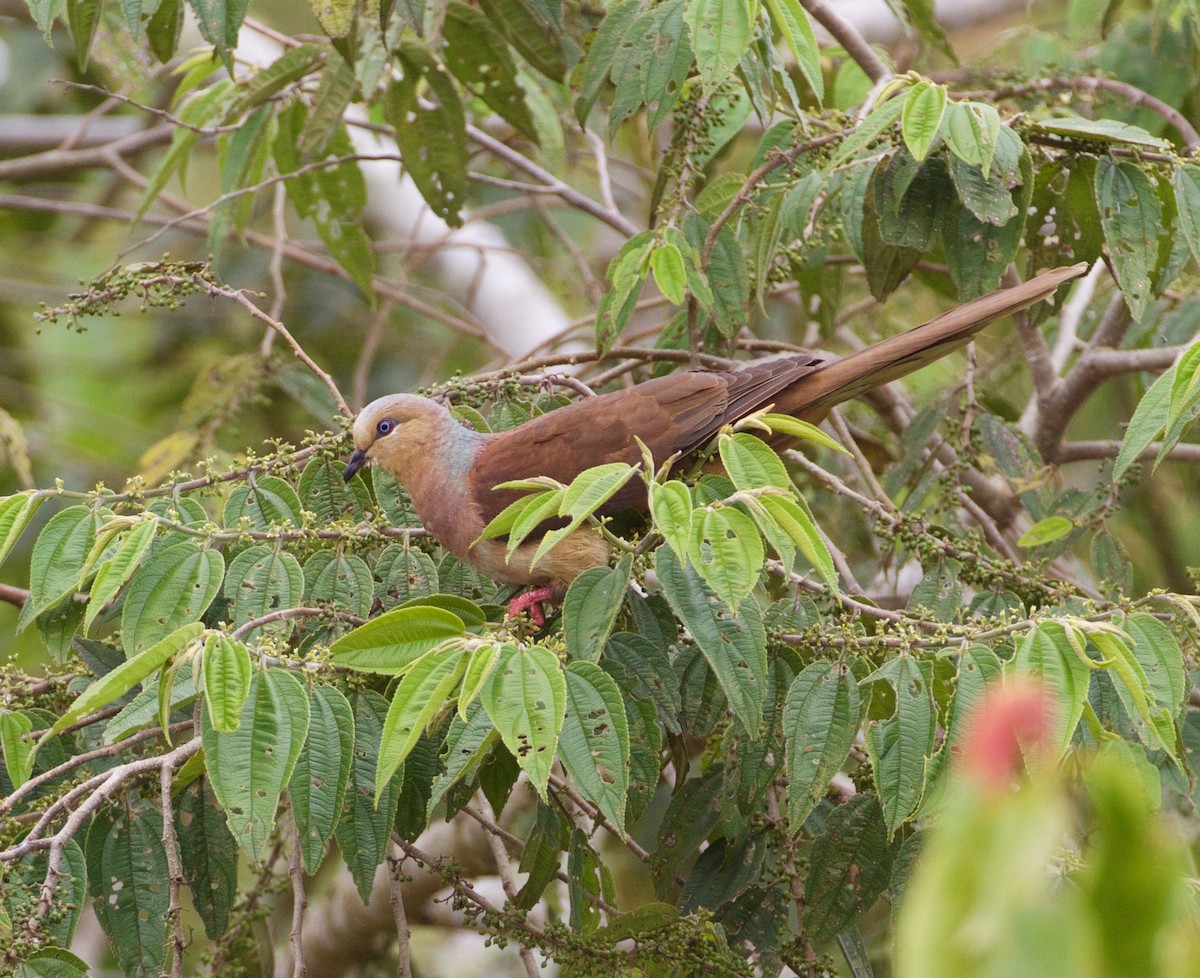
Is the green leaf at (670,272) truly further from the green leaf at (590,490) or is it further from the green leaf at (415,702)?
the green leaf at (415,702)

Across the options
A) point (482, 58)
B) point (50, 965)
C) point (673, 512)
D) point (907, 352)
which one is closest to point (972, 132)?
point (907, 352)

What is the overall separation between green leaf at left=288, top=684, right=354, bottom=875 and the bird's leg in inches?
35.0

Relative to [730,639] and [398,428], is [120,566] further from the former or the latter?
[398,428]

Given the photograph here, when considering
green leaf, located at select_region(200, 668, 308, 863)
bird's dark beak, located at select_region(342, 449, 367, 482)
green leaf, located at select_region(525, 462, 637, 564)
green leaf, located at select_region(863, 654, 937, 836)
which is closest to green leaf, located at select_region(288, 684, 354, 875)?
green leaf, located at select_region(200, 668, 308, 863)

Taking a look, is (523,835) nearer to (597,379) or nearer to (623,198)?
(597,379)

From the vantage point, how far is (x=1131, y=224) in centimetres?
284

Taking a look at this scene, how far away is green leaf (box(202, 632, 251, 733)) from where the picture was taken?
1702mm

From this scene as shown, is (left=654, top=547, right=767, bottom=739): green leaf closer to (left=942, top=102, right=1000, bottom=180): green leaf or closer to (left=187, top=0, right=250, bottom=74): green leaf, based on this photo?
(left=942, top=102, right=1000, bottom=180): green leaf

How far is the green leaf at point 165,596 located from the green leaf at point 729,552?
923 millimetres

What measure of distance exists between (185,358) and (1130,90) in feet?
16.4

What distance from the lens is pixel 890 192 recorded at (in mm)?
2838

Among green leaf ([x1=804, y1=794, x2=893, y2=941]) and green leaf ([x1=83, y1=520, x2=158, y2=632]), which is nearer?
green leaf ([x1=83, y1=520, x2=158, y2=632])

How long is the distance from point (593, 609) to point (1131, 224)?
170 centimetres

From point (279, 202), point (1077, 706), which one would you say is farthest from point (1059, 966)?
A: point (279, 202)
